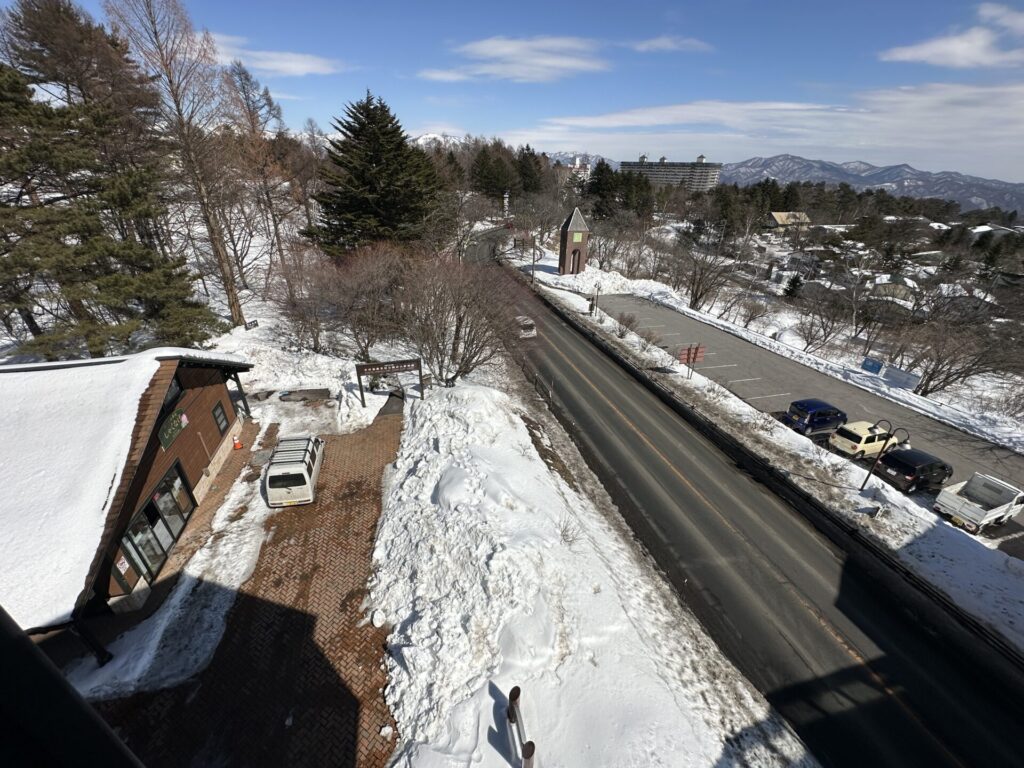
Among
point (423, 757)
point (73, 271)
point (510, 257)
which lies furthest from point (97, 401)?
point (510, 257)

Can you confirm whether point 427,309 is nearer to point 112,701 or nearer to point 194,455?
point 194,455

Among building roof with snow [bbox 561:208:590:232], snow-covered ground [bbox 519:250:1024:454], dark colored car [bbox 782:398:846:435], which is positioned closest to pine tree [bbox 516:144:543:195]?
snow-covered ground [bbox 519:250:1024:454]

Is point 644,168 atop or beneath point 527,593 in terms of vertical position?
atop

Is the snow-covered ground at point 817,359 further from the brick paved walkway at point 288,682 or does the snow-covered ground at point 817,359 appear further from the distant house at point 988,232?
the distant house at point 988,232

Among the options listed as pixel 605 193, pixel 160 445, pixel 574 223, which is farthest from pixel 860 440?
pixel 605 193

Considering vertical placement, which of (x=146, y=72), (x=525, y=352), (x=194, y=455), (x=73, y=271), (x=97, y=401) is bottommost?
(x=525, y=352)

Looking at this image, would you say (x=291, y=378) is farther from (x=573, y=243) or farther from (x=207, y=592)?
(x=573, y=243)
